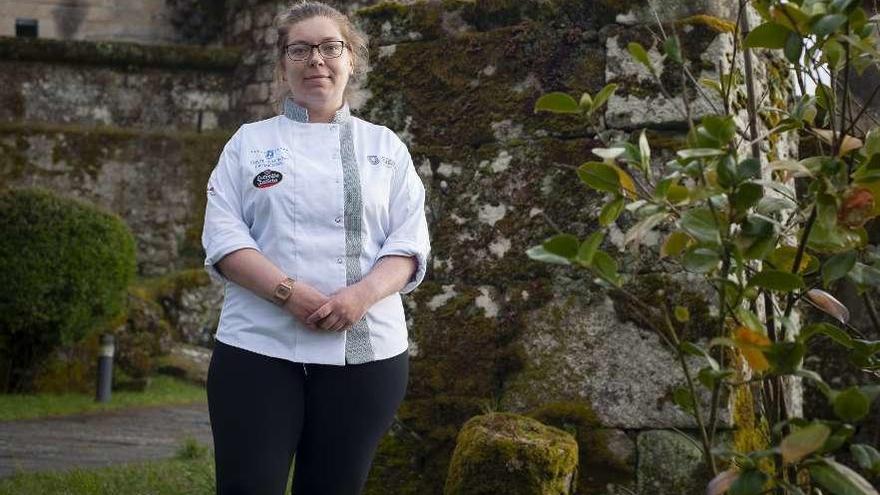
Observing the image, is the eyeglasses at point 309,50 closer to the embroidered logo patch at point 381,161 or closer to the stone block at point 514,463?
the embroidered logo patch at point 381,161

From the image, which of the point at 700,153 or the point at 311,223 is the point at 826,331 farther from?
the point at 311,223

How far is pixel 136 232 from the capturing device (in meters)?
12.6

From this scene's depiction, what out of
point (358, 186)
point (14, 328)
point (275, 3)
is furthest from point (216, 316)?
point (358, 186)

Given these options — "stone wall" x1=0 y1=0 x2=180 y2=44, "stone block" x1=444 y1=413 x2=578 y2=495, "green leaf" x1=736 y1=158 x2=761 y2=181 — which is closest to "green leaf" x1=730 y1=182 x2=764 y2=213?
"green leaf" x1=736 y1=158 x2=761 y2=181

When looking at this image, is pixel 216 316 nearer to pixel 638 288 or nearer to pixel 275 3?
pixel 275 3

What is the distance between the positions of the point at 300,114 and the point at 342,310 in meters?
0.57

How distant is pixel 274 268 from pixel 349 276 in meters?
0.19

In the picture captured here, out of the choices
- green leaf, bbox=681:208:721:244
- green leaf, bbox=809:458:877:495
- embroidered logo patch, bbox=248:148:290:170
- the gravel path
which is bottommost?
the gravel path

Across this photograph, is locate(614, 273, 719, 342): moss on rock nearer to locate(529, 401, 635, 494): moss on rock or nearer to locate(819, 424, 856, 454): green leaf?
locate(529, 401, 635, 494): moss on rock

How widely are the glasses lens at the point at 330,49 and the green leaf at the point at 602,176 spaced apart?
3.45ft

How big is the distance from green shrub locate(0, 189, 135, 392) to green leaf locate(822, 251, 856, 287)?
7382 millimetres

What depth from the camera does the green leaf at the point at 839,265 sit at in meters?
2.44

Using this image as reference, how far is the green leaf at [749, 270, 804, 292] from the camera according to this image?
7.60ft

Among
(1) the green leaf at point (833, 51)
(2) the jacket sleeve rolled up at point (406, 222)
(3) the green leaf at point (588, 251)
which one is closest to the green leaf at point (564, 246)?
(3) the green leaf at point (588, 251)
